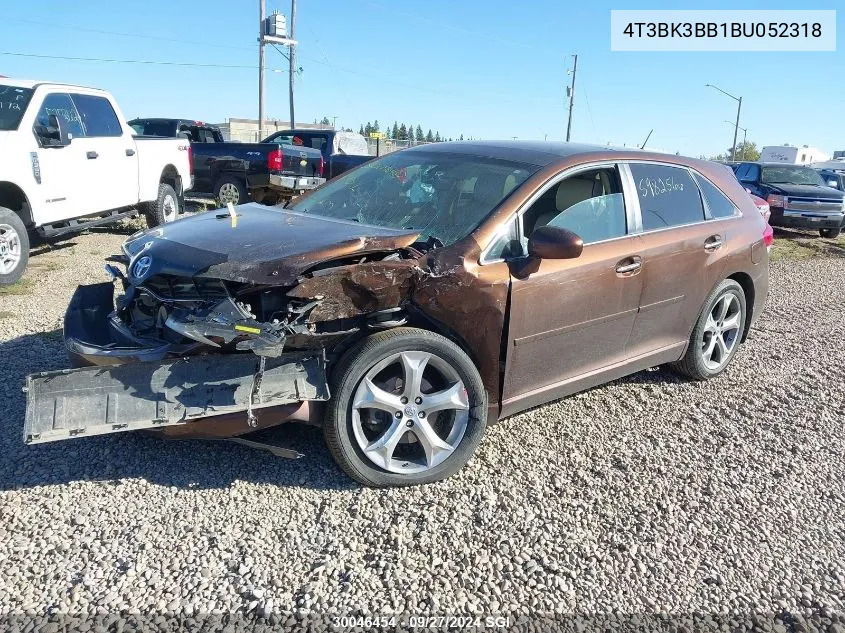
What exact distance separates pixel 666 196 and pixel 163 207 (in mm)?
8234

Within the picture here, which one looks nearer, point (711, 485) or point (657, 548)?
point (657, 548)

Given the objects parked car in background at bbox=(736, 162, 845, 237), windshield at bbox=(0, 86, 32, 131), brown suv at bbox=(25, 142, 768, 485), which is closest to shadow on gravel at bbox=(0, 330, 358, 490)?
brown suv at bbox=(25, 142, 768, 485)

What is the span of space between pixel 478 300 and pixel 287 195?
9.58m

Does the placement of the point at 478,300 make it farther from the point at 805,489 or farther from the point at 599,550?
the point at 805,489

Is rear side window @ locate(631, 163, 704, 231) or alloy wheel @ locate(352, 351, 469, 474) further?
rear side window @ locate(631, 163, 704, 231)

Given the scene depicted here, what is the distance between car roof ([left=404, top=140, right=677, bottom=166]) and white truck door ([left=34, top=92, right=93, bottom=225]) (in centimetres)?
495

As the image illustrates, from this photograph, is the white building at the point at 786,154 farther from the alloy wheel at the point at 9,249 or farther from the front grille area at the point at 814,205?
the alloy wheel at the point at 9,249

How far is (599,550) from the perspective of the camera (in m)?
2.93

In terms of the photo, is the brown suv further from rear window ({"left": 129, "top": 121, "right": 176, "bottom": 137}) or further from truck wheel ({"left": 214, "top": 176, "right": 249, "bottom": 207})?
rear window ({"left": 129, "top": 121, "right": 176, "bottom": 137})

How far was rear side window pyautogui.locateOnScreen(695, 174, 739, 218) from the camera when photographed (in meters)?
4.85

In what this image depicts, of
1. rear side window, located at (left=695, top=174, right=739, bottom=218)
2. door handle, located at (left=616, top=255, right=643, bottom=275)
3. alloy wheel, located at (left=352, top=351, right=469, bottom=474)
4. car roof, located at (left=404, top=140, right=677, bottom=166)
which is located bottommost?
alloy wheel, located at (left=352, top=351, right=469, bottom=474)

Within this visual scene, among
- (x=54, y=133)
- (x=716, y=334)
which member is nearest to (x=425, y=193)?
(x=716, y=334)

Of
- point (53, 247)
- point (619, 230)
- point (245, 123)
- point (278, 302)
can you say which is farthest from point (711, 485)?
point (245, 123)

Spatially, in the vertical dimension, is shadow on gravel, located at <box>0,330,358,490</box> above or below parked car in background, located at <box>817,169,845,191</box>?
below
